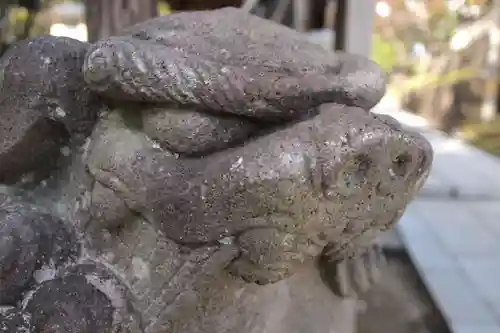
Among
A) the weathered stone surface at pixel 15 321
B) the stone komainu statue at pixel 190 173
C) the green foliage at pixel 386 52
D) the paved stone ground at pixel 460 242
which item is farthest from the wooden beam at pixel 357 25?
the green foliage at pixel 386 52

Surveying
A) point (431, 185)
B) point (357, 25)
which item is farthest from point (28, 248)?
point (431, 185)

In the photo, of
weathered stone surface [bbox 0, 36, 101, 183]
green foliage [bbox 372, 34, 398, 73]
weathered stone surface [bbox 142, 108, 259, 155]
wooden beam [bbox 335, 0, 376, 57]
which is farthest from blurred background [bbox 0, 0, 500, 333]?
green foliage [bbox 372, 34, 398, 73]

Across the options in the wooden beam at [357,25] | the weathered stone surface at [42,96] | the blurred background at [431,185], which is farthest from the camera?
the wooden beam at [357,25]

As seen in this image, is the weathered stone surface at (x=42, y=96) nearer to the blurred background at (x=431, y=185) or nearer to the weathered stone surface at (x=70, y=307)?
the weathered stone surface at (x=70, y=307)

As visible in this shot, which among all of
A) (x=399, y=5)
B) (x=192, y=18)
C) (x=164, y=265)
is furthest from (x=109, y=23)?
(x=399, y=5)

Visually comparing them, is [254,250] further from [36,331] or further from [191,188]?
[36,331]
